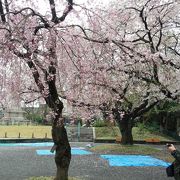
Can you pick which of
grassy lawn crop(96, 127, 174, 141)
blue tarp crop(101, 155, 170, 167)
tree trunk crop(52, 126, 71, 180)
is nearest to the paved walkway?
blue tarp crop(101, 155, 170, 167)

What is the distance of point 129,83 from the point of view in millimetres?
16750

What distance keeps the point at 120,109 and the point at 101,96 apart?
9.89m

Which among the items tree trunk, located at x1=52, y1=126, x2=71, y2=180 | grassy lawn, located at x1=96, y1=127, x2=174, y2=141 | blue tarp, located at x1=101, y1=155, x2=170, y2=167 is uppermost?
tree trunk, located at x1=52, y1=126, x2=71, y2=180

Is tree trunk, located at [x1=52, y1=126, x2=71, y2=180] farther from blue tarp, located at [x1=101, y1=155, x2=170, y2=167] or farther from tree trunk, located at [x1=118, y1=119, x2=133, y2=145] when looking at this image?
tree trunk, located at [x1=118, y1=119, x2=133, y2=145]

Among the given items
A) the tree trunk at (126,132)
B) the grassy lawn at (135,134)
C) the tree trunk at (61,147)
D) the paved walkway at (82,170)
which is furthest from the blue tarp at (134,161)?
the grassy lawn at (135,134)

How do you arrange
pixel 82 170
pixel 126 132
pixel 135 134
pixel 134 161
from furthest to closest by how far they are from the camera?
pixel 135 134 < pixel 126 132 < pixel 134 161 < pixel 82 170

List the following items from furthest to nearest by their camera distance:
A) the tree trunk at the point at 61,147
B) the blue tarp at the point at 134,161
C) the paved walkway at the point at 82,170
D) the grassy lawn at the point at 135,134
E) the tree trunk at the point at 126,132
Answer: the grassy lawn at the point at 135,134, the tree trunk at the point at 126,132, the blue tarp at the point at 134,161, the paved walkway at the point at 82,170, the tree trunk at the point at 61,147

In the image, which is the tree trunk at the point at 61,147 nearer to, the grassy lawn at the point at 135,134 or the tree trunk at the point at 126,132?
the tree trunk at the point at 126,132

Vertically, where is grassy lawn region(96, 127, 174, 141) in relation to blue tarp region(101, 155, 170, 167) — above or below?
above

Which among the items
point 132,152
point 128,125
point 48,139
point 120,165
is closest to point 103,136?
point 48,139

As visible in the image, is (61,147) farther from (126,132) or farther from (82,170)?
(126,132)

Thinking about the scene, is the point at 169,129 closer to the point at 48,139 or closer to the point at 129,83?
the point at 48,139

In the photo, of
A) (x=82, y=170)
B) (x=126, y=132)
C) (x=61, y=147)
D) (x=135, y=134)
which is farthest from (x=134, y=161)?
(x=135, y=134)

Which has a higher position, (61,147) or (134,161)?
(61,147)
